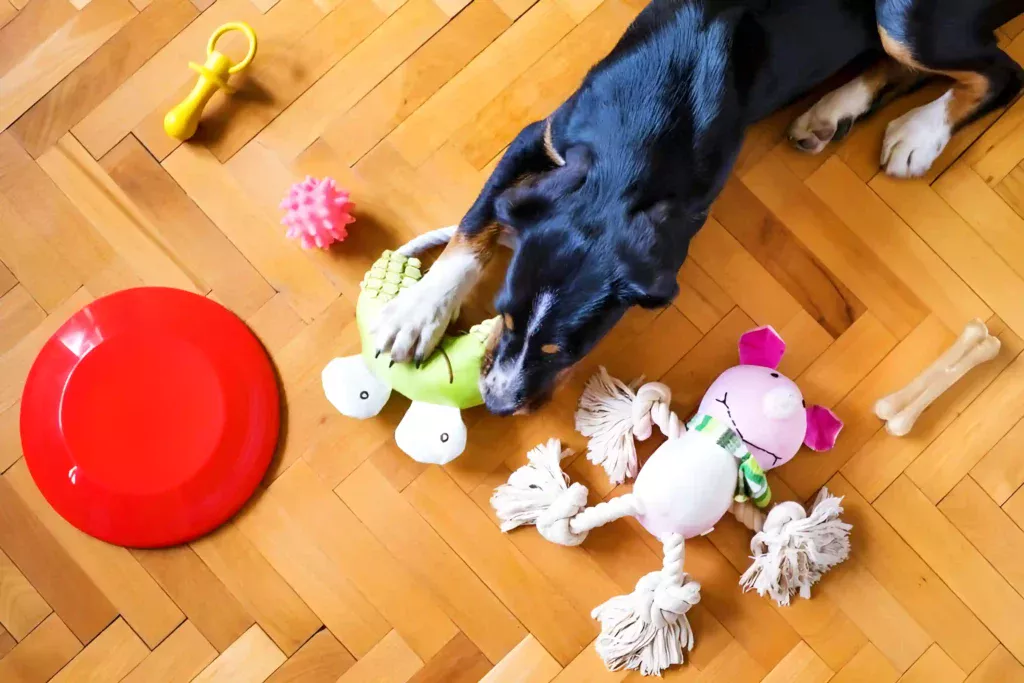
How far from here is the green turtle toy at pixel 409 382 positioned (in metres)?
1.68

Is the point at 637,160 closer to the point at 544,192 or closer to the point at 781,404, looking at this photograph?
the point at 544,192

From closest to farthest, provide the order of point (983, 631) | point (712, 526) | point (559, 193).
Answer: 1. point (559, 193)
2. point (712, 526)
3. point (983, 631)

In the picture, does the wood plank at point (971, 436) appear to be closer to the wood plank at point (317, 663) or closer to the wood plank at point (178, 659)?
the wood plank at point (317, 663)

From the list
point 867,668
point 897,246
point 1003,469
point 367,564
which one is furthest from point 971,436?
point 367,564

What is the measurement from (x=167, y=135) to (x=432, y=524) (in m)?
1.07

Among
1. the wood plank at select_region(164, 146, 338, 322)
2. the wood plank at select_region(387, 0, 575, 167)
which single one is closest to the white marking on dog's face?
the wood plank at select_region(164, 146, 338, 322)

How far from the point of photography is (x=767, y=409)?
1.64 metres

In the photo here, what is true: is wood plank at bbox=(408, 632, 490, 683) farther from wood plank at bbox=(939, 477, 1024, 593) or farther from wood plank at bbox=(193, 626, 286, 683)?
wood plank at bbox=(939, 477, 1024, 593)

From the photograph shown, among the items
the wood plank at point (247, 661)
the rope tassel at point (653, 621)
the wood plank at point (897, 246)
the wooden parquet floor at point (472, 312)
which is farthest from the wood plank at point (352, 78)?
the rope tassel at point (653, 621)

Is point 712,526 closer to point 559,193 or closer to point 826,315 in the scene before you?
point 826,315

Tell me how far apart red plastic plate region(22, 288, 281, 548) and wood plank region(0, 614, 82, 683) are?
241 mm

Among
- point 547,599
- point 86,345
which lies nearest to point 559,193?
point 547,599

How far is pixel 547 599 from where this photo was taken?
1.82 m

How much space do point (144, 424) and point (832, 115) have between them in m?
1.65
